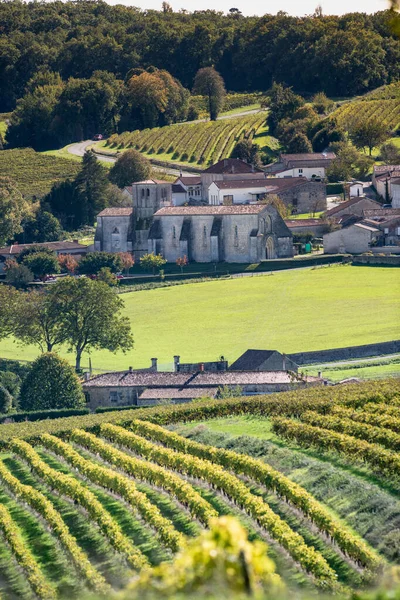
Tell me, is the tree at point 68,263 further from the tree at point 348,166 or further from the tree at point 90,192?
the tree at point 348,166

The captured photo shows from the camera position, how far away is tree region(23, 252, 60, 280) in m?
83.4

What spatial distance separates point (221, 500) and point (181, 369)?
25476 millimetres

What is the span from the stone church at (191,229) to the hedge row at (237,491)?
155 feet

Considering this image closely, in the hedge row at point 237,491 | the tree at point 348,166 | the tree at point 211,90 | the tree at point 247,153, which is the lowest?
the hedge row at point 237,491

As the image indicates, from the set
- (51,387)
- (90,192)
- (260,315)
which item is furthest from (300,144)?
(51,387)

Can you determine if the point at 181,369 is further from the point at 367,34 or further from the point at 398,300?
the point at 367,34

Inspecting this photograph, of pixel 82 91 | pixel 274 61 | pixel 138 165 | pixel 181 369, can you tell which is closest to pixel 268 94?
pixel 274 61

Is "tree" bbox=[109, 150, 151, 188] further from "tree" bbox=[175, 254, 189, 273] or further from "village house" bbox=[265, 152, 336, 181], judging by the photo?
"tree" bbox=[175, 254, 189, 273]

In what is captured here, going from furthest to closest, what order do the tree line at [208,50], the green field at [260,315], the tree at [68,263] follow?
1. the tree line at [208,50]
2. the tree at [68,263]
3. the green field at [260,315]

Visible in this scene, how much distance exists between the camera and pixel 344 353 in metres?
55.6

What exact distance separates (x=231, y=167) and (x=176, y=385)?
2108 inches

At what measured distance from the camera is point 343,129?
112250 mm

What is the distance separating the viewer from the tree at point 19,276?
3204 inches

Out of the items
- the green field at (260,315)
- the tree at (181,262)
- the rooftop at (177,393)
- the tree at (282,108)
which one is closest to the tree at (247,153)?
the tree at (282,108)
